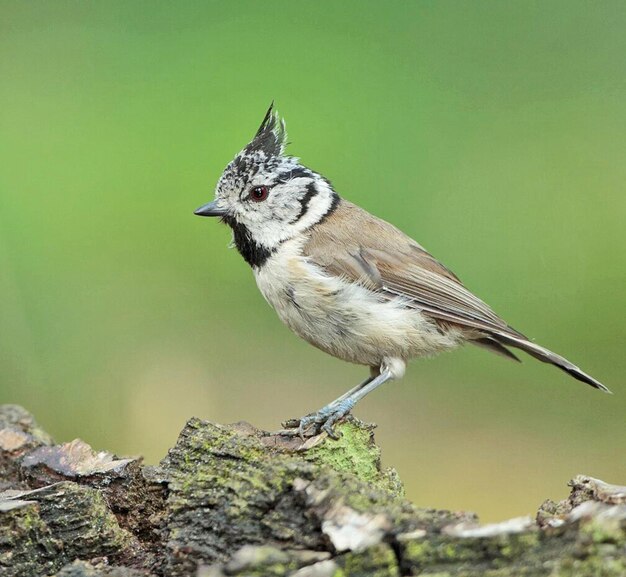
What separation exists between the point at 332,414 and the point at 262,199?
1.35m

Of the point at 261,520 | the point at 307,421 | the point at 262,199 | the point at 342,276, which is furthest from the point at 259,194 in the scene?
the point at 261,520

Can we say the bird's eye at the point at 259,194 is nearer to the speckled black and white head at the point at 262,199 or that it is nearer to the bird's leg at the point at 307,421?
the speckled black and white head at the point at 262,199

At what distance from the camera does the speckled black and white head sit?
4535 mm

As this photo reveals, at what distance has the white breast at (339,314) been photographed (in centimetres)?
421

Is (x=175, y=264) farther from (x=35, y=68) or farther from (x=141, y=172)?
(x=35, y=68)

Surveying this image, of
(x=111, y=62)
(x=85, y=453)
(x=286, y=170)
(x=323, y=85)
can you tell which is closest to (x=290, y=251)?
(x=286, y=170)

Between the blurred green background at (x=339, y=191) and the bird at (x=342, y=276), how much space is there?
1250mm

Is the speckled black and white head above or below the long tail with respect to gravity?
above

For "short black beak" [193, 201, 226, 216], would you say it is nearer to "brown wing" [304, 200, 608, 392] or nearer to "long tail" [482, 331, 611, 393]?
"brown wing" [304, 200, 608, 392]

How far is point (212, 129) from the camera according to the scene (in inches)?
282

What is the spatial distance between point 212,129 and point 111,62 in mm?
1232

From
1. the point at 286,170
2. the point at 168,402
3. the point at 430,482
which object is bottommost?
the point at 430,482

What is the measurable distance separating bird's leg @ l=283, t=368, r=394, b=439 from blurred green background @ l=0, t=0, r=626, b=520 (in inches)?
46.8

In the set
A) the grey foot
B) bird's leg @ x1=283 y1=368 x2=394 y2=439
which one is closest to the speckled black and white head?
bird's leg @ x1=283 y1=368 x2=394 y2=439
